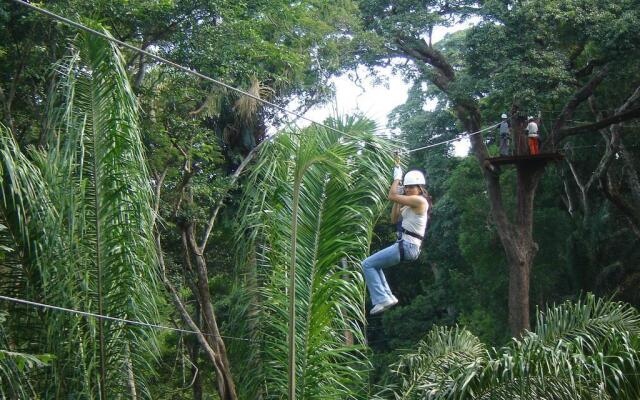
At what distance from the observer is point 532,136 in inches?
685

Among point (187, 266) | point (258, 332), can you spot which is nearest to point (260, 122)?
Answer: point (187, 266)

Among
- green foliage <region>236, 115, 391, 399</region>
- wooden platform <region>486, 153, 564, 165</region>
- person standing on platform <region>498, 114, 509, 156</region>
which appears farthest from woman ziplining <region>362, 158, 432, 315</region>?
person standing on platform <region>498, 114, 509, 156</region>

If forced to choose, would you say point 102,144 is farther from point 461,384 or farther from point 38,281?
point 461,384

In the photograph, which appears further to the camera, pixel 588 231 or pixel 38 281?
pixel 588 231

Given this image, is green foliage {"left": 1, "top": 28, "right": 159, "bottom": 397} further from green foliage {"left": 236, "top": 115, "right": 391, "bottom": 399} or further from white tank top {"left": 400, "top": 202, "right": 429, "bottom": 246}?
white tank top {"left": 400, "top": 202, "right": 429, "bottom": 246}

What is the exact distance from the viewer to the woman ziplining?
7160 millimetres

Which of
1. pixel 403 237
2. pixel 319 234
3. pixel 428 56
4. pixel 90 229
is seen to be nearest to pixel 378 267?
pixel 403 237

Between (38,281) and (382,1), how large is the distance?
44.1ft

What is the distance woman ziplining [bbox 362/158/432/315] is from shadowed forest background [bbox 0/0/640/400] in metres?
0.14

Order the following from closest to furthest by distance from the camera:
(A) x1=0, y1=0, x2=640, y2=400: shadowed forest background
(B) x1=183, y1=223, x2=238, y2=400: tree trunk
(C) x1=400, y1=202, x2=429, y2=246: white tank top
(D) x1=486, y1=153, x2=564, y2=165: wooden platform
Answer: (A) x1=0, y1=0, x2=640, y2=400: shadowed forest background, (C) x1=400, y1=202, x2=429, y2=246: white tank top, (B) x1=183, y1=223, x2=238, y2=400: tree trunk, (D) x1=486, y1=153, x2=564, y2=165: wooden platform

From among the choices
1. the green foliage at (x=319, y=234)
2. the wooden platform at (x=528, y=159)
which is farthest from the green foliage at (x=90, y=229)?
the wooden platform at (x=528, y=159)

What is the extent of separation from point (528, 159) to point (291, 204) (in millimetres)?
11115

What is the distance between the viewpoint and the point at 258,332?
793 cm

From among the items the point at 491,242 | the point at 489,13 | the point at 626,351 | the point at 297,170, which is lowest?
the point at 626,351
